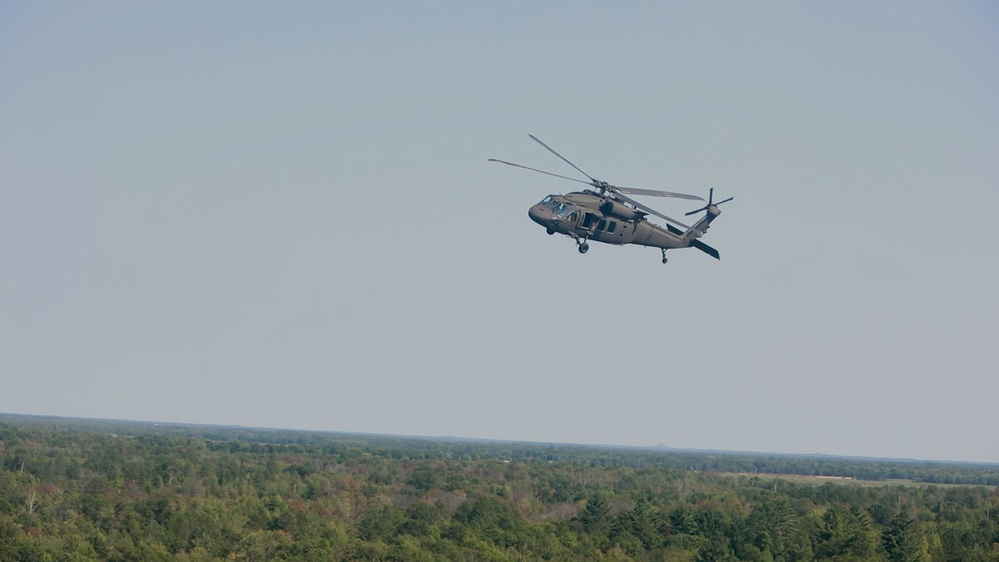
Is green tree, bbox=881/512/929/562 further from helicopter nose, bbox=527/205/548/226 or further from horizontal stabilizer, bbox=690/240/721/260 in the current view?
helicopter nose, bbox=527/205/548/226

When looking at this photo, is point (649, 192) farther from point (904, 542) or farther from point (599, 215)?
point (904, 542)

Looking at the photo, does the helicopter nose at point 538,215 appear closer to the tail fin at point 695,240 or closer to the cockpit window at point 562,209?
the cockpit window at point 562,209

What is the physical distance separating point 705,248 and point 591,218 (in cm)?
1164

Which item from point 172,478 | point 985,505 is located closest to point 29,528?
point 172,478

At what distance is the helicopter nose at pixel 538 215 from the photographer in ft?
211

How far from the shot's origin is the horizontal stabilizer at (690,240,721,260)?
2904 inches

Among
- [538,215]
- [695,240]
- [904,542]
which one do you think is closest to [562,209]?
[538,215]

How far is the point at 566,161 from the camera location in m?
63.0

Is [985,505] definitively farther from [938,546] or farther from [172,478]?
[172,478]

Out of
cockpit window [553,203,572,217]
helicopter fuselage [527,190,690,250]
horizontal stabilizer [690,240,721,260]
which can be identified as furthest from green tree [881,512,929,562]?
cockpit window [553,203,572,217]

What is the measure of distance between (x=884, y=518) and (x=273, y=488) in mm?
83676

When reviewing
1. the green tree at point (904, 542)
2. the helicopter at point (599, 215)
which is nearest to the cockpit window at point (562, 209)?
the helicopter at point (599, 215)

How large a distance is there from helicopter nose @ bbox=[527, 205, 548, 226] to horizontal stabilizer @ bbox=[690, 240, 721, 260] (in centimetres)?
1371

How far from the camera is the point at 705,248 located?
74.6m
